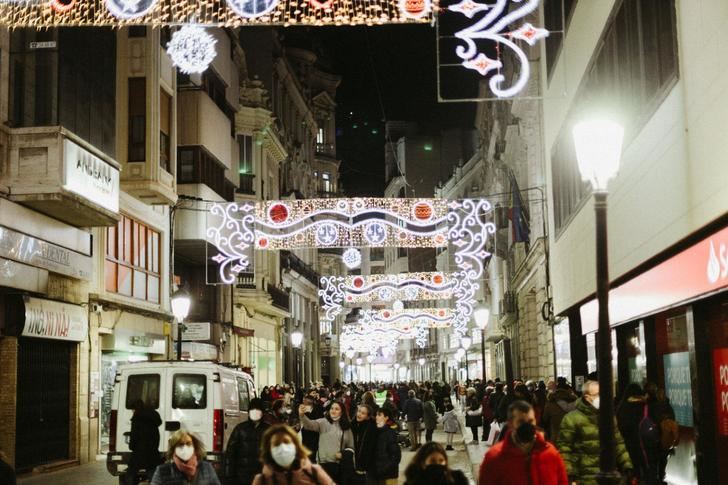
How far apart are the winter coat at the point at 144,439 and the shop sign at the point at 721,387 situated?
26.5 ft

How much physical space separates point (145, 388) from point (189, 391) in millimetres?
787

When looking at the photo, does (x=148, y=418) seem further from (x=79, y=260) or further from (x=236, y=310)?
(x=236, y=310)

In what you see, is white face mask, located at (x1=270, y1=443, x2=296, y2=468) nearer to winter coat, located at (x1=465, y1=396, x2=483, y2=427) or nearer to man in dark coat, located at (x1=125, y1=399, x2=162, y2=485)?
man in dark coat, located at (x1=125, y1=399, x2=162, y2=485)

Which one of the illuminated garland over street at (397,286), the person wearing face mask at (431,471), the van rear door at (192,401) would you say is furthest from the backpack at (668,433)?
the illuminated garland over street at (397,286)

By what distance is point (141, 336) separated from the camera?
2983 centimetres

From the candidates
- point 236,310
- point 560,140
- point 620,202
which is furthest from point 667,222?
point 236,310

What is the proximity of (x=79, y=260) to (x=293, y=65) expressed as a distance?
A: 152 feet

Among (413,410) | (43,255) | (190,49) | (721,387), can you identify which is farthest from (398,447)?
(190,49)

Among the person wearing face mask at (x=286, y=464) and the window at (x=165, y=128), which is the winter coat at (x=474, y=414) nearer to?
the window at (x=165, y=128)

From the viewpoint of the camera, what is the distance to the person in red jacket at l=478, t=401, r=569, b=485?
761 centimetres

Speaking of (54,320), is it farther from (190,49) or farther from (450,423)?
(450,423)

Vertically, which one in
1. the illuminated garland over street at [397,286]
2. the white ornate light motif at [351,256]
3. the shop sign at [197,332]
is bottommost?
the shop sign at [197,332]

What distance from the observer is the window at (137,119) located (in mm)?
27953

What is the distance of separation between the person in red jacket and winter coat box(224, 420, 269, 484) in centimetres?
497
